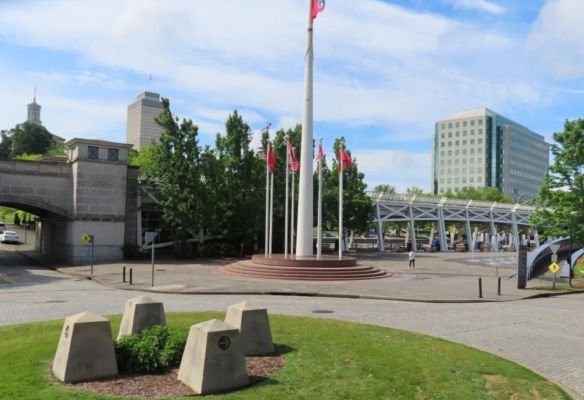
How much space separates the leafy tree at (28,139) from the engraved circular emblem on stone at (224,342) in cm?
10844

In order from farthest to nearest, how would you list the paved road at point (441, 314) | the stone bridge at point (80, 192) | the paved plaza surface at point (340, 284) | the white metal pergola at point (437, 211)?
the white metal pergola at point (437, 211) < the stone bridge at point (80, 192) < the paved plaza surface at point (340, 284) < the paved road at point (441, 314)

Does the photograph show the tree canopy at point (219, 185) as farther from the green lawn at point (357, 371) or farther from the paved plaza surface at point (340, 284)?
the green lawn at point (357, 371)

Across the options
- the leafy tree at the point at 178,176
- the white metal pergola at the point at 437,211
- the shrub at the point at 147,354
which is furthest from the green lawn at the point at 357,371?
the white metal pergola at the point at 437,211

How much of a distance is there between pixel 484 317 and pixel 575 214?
1865 centimetres

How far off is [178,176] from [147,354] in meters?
36.8

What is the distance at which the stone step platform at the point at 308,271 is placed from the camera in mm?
29625

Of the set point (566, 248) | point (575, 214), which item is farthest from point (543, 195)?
point (566, 248)

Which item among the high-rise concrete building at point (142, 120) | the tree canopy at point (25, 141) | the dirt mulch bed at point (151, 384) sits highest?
the high-rise concrete building at point (142, 120)

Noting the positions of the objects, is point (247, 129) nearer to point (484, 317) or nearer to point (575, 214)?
point (575, 214)

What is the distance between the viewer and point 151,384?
838 cm

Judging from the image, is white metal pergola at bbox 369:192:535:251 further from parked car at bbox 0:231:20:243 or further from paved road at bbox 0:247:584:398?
parked car at bbox 0:231:20:243

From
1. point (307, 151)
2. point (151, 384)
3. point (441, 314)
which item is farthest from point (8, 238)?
point (151, 384)

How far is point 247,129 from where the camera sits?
4912cm

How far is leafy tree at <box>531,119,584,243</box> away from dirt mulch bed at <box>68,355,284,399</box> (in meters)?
28.6
